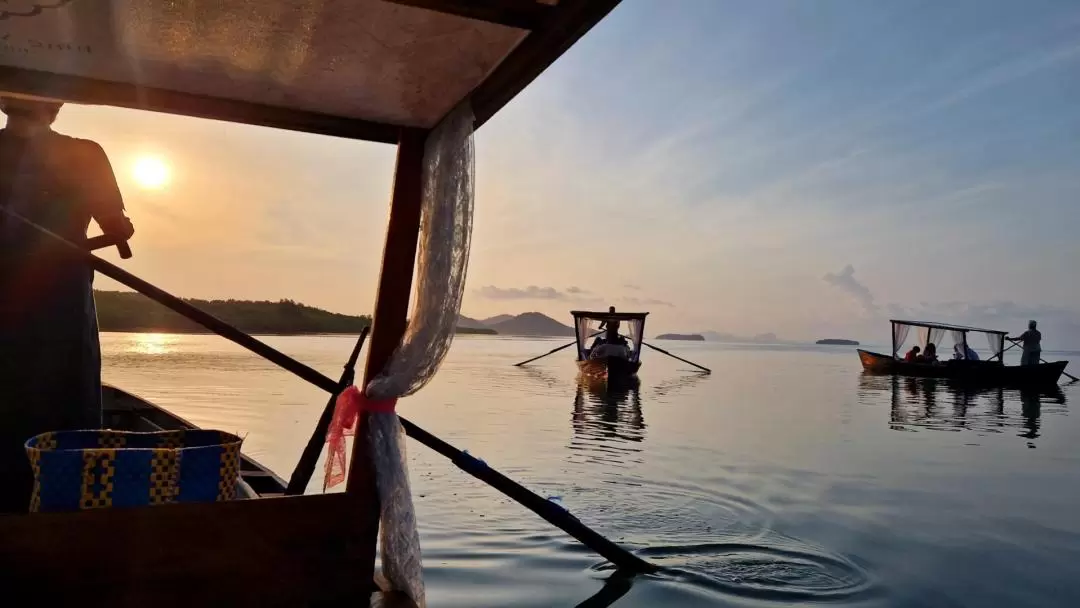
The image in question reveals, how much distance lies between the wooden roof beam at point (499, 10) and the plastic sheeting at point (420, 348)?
0.72 meters

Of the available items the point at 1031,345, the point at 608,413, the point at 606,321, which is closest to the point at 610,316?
the point at 606,321

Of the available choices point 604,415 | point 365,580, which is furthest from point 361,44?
point 604,415

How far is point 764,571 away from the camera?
17.5ft

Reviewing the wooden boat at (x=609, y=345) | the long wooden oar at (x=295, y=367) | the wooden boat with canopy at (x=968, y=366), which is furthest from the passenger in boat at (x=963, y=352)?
the long wooden oar at (x=295, y=367)

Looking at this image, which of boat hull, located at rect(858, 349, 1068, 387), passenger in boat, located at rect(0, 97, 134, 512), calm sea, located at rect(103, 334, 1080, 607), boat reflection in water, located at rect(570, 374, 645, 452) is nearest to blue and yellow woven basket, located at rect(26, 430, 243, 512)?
passenger in boat, located at rect(0, 97, 134, 512)

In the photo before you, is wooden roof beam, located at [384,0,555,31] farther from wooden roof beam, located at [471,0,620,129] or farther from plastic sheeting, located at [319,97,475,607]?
plastic sheeting, located at [319,97,475,607]

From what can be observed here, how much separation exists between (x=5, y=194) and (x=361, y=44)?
159 centimetres

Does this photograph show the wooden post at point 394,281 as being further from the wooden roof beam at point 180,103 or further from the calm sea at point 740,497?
the calm sea at point 740,497

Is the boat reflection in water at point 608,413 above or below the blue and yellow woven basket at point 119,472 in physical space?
below

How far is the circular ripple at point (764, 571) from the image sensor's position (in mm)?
4949

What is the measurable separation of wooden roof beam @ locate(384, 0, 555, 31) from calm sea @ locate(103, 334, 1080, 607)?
2.53m

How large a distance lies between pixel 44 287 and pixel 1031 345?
95.5 ft

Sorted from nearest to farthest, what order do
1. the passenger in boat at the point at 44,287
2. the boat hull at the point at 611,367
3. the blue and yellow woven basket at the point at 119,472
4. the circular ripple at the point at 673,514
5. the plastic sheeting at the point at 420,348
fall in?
1. the blue and yellow woven basket at the point at 119,472
2. the passenger in boat at the point at 44,287
3. the plastic sheeting at the point at 420,348
4. the circular ripple at the point at 673,514
5. the boat hull at the point at 611,367

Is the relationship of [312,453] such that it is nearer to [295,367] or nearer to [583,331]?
[295,367]
